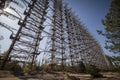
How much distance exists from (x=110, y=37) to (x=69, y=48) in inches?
587

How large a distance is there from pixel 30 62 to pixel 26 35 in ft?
11.4

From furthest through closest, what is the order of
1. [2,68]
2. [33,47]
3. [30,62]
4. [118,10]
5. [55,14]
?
[55,14] < [33,47] < [30,62] < [118,10] < [2,68]

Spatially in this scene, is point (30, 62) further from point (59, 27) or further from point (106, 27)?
point (59, 27)

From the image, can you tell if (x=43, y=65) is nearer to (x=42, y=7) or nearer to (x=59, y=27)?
Result: (x=42, y=7)

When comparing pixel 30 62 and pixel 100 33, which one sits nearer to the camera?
pixel 100 33

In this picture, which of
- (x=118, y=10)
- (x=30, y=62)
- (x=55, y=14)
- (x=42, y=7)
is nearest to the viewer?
(x=118, y=10)

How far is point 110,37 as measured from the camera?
1254 centimetres

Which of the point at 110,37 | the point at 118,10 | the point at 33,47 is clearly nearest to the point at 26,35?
the point at 33,47

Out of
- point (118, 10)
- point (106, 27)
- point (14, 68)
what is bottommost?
point (14, 68)

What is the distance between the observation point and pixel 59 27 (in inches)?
975

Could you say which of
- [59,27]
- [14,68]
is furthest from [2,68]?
[59,27]

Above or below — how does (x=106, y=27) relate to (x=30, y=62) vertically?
above

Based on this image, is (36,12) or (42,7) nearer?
(36,12)

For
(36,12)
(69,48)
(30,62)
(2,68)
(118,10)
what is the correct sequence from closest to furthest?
1. (2,68)
2. (118,10)
3. (30,62)
4. (36,12)
5. (69,48)
